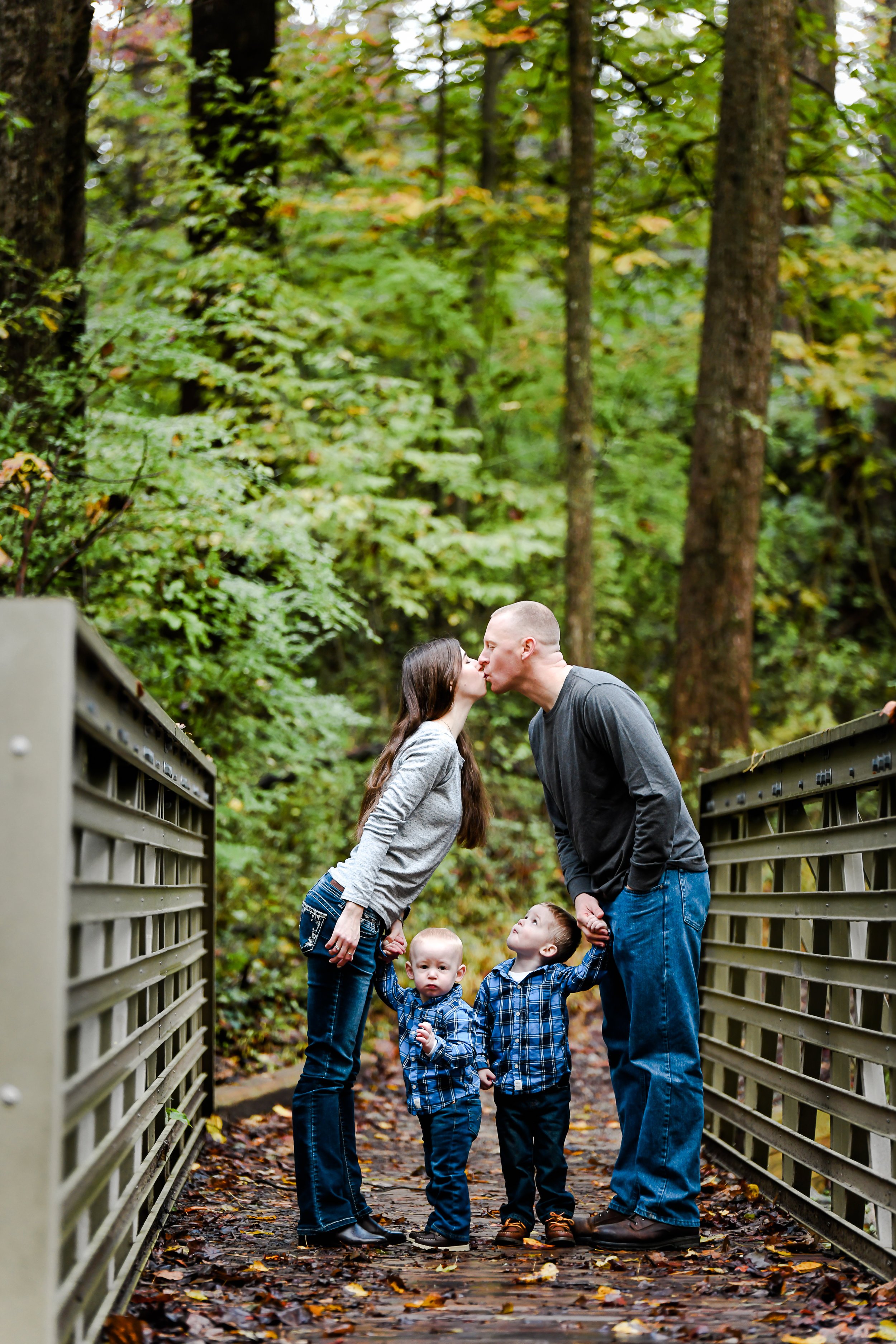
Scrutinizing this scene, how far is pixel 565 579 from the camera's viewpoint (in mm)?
11172

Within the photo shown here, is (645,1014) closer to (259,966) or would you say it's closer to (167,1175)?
(167,1175)

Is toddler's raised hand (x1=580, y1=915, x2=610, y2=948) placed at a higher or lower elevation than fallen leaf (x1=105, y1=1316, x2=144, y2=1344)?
higher

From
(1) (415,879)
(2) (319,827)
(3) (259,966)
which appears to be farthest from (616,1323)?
(2) (319,827)

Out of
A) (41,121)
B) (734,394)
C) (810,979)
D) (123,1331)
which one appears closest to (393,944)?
(810,979)

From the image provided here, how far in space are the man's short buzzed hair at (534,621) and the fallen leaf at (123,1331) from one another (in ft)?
8.05

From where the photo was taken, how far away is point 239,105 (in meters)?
9.43

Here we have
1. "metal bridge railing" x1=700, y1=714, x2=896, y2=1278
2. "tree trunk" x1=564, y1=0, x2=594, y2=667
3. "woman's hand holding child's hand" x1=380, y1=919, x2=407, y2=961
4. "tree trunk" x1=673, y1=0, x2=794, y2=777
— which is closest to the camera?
"metal bridge railing" x1=700, y1=714, x2=896, y2=1278

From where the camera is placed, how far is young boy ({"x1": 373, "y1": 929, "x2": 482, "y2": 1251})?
160 inches

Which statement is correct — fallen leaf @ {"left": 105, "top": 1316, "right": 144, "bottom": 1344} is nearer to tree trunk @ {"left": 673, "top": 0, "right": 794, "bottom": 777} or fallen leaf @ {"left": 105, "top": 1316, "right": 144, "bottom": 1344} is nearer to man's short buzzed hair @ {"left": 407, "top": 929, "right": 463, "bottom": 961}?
man's short buzzed hair @ {"left": 407, "top": 929, "right": 463, "bottom": 961}

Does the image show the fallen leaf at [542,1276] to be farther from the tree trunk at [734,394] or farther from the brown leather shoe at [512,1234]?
the tree trunk at [734,394]

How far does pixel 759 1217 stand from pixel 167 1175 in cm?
207

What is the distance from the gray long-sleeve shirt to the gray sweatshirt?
396 millimetres

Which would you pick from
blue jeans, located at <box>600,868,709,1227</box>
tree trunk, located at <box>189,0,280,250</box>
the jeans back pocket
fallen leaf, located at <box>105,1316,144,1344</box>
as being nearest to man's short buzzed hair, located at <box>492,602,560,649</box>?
blue jeans, located at <box>600,868,709,1227</box>

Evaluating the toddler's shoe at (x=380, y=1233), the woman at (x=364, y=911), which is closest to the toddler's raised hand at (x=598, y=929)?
the woman at (x=364, y=911)
